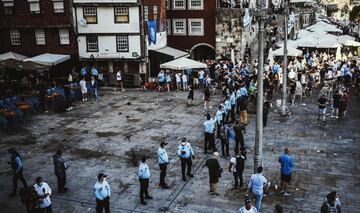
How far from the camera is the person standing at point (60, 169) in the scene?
15.2 metres

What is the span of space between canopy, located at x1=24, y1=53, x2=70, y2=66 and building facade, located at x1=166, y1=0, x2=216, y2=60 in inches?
535

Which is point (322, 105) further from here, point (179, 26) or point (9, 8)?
point (9, 8)

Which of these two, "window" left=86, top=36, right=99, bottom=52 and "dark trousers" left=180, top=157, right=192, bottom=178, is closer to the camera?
"dark trousers" left=180, top=157, right=192, bottom=178

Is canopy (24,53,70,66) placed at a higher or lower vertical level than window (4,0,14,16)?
lower

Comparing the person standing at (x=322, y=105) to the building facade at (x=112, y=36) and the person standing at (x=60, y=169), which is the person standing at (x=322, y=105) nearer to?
the person standing at (x=60, y=169)

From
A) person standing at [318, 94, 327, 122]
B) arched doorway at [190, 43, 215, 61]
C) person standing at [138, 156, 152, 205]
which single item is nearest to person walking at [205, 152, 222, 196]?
person standing at [138, 156, 152, 205]

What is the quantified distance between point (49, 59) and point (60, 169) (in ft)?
68.6

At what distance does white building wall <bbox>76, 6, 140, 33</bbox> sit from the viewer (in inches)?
1403

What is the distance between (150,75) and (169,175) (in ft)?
75.4

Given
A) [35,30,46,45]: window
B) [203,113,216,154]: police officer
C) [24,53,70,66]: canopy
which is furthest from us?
[35,30,46,45]: window

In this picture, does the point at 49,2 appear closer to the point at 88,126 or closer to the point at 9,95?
the point at 9,95

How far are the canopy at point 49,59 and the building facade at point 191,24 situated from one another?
13.6 meters

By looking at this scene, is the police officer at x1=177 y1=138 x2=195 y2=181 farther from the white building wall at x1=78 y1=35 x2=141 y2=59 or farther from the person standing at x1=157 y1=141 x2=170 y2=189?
the white building wall at x1=78 y1=35 x2=141 y2=59

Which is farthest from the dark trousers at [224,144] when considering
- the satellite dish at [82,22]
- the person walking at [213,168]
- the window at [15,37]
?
the window at [15,37]
